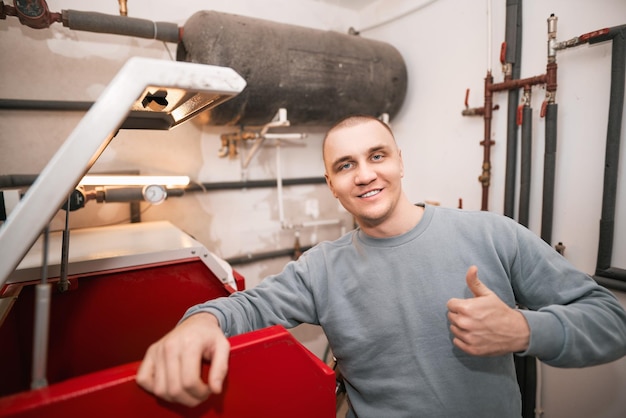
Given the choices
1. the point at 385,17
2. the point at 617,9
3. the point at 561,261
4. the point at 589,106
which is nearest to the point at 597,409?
the point at 561,261

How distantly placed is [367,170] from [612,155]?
1.10 m

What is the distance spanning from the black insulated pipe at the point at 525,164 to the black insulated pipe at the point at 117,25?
1.77 m

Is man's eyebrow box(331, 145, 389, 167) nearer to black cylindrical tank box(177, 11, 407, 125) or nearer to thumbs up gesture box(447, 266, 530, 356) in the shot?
thumbs up gesture box(447, 266, 530, 356)

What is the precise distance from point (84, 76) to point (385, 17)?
6.41ft

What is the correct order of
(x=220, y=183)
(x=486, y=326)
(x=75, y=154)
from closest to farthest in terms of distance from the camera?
(x=75, y=154) < (x=486, y=326) < (x=220, y=183)

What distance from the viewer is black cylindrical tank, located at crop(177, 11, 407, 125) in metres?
1.60

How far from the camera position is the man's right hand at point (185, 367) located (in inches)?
20.1

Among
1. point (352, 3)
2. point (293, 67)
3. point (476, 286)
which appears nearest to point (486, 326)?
point (476, 286)

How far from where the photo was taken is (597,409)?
1511mm

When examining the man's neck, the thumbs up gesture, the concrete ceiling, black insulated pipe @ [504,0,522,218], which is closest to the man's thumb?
the thumbs up gesture

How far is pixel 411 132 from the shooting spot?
7.65 feet

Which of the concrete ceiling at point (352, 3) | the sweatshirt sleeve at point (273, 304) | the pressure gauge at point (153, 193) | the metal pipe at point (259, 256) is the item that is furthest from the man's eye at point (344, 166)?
the concrete ceiling at point (352, 3)

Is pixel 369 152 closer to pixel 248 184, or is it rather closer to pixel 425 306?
pixel 425 306

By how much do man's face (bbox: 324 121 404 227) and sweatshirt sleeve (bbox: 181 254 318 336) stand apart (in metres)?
0.28
